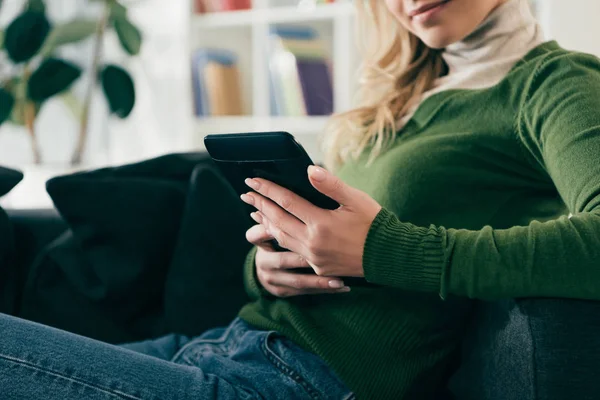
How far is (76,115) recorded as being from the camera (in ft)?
9.41

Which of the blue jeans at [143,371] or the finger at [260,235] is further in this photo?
the finger at [260,235]

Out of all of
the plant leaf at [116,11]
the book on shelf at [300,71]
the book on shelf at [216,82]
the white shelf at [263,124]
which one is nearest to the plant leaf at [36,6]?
the plant leaf at [116,11]

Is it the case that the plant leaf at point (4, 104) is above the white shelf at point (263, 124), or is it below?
above

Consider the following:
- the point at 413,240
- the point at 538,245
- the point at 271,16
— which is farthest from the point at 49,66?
the point at 538,245

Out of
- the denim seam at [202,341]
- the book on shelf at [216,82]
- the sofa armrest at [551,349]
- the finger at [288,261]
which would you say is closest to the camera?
the sofa armrest at [551,349]

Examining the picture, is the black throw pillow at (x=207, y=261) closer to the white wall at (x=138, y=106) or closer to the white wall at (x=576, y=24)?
the white wall at (x=576, y=24)

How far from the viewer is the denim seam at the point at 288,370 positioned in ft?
2.73

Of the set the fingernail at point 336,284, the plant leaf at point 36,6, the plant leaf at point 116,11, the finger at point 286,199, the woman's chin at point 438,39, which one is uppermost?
the woman's chin at point 438,39

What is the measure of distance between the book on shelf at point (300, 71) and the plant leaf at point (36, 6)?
0.91 m

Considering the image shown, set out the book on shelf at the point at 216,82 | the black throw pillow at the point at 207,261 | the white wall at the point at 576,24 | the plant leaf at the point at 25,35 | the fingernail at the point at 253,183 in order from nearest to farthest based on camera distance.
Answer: the fingernail at the point at 253,183 → the black throw pillow at the point at 207,261 → the white wall at the point at 576,24 → the plant leaf at the point at 25,35 → the book on shelf at the point at 216,82

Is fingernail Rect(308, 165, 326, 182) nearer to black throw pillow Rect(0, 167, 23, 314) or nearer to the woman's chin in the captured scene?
the woman's chin

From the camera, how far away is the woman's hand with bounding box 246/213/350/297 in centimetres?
87

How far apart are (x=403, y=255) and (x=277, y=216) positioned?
168 millimetres

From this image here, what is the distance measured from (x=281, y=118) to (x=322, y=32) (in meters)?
0.40
